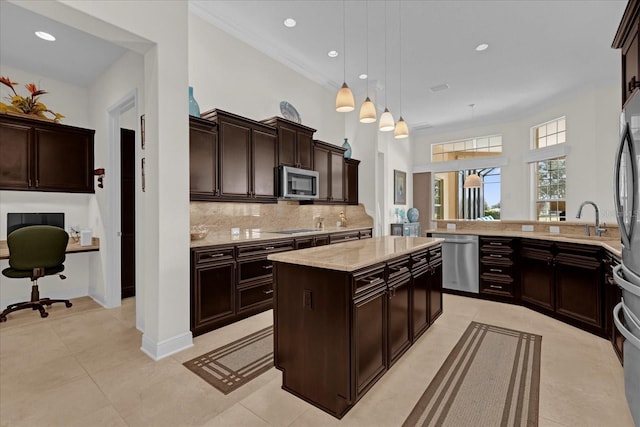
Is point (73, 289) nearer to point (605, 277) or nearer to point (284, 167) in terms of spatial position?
point (284, 167)

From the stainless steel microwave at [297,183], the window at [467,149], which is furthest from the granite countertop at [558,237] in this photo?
the window at [467,149]

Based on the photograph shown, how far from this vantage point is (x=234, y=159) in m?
3.64

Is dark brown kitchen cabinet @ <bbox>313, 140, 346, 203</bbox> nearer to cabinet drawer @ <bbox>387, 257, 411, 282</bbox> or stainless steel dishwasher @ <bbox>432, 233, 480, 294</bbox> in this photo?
stainless steel dishwasher @ <bbox>432, 233, 480, 294</bbox>

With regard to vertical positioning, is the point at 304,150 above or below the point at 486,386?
above

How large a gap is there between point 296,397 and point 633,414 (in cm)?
194

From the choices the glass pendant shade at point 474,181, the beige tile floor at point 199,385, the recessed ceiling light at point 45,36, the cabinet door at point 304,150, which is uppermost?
the recessed ceiling light at point 45,36

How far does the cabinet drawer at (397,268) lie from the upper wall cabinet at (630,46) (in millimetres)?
1675

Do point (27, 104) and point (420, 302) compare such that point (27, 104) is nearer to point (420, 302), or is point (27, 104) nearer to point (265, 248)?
point (265, 248)

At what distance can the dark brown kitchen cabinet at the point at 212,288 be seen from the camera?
9.31ft

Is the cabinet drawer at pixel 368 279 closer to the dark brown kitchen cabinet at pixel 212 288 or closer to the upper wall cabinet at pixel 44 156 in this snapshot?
the dark brown kitchen cabinet at pixel 212 288

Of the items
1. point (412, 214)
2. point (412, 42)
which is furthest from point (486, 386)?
point (412, 214)

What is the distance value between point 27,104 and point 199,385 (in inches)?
163

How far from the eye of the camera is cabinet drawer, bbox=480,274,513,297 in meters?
3.92

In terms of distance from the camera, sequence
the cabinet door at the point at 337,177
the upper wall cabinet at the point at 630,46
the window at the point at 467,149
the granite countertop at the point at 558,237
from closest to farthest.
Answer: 1. the upper wall cabinet at the point at 630,46
2. the granite countertop at the point at 558,237
3. the cabinet door at the point at 337,177
4. the window at the point at 467,149
